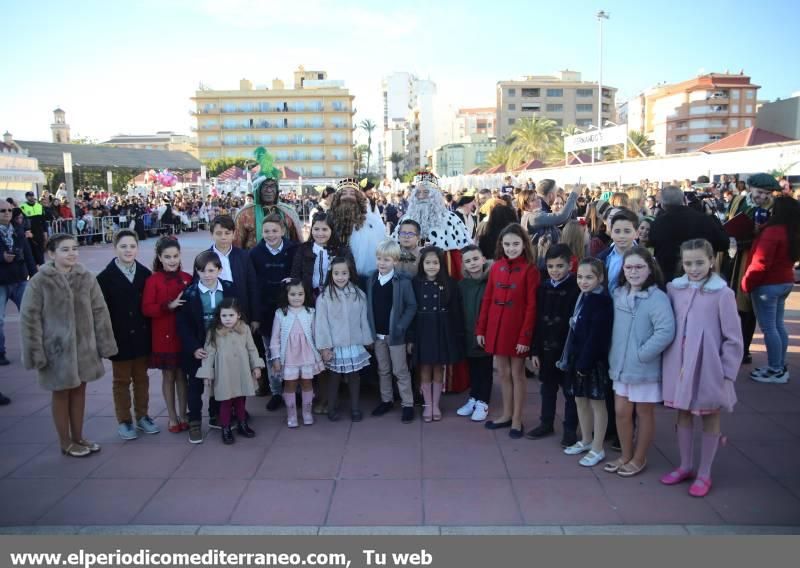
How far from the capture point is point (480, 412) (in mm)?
5168

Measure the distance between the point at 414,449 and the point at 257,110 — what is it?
8121 centimetres

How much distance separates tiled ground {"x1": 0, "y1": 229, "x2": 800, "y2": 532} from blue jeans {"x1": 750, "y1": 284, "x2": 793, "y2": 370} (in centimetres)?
67

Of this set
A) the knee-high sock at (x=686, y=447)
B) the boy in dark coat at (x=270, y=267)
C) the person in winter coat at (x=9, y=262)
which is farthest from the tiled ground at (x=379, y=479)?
the person in winter coat at (x=9, y=262)

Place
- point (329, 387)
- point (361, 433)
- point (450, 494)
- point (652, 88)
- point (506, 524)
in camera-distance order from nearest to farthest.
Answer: point (506, 524), point (450, 494), point (361, 433), point (329, 387), point (652, 88)

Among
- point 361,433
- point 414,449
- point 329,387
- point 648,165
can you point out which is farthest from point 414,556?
point 648,165

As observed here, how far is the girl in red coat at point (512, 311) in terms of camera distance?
4680 millimetres

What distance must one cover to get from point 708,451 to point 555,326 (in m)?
1.27

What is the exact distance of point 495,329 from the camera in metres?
4.74

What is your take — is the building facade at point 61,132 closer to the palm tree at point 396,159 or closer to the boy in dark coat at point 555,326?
the palm tree at point 396,159

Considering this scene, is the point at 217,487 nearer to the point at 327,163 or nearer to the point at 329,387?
the point at 329,387

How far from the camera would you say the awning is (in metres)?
17.6

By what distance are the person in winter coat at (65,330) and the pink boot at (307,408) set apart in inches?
59.7

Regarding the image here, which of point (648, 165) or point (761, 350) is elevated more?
point (648, 165)

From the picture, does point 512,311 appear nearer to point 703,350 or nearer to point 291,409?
point 703,350
